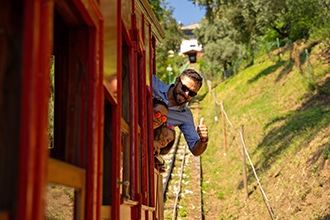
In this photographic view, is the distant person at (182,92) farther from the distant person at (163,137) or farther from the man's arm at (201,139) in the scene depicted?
the distant person at (163,137)

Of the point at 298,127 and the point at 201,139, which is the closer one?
the point at 201,139

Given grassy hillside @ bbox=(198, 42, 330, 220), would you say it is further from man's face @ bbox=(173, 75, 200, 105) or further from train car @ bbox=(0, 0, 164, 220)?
train car @ bbox=(0, 0, 164, 220)

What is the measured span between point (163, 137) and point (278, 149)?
9022 mm

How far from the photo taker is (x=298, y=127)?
46.7ft

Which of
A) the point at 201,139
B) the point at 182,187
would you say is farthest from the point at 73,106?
the point at 182,187

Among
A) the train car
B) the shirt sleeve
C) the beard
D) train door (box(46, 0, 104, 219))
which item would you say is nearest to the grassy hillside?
the shirt sleeve

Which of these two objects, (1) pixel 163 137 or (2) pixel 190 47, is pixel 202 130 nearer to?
(1) pixel 163 137

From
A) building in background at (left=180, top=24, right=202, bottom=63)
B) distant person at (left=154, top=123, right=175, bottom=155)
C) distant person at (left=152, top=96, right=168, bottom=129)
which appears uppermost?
building in background at (left=180, top=24, right=202, bottom=63)

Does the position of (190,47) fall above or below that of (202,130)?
above

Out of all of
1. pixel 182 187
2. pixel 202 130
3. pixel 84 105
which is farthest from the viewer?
pixel 182 187

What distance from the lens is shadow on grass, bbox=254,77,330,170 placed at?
12852mm

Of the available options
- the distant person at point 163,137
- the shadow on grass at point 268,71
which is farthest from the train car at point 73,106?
the shadow on grass at point 268,71

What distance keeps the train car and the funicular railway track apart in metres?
7.29

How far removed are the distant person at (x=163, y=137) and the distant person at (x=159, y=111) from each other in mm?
220
